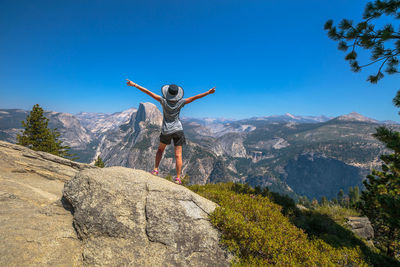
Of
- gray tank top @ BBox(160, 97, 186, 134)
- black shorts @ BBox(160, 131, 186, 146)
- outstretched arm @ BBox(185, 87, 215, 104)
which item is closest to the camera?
outstretched arm @ BBox(185, 87, 215, 104)

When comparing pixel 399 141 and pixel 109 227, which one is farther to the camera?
pixel 399 141

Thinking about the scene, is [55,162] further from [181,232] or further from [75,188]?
[181,232]

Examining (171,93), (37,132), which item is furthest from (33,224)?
(37,132)

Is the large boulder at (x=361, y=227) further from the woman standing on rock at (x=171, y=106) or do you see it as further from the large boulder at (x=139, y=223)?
the woman standing on rock at (x=171, y=106)

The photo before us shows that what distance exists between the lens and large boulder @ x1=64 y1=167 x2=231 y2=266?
15.9 feet

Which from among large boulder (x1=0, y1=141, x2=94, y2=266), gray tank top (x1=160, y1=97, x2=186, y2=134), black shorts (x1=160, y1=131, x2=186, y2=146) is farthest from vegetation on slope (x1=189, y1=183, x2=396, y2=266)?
large boulder (x1=0, y1=141, x2=94, y2=266)

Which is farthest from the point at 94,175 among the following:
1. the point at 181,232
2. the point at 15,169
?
the point at 15,169

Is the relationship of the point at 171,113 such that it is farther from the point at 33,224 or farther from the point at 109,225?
the point at 33,224

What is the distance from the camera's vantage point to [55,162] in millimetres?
12734

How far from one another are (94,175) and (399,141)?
12.2m

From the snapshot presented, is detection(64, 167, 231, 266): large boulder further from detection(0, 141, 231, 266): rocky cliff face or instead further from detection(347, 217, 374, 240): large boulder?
detection(347, 217, 374, 240): large boulder

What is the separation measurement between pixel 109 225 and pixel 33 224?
236cm

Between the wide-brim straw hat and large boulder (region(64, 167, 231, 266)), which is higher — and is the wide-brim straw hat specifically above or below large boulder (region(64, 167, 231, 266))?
above

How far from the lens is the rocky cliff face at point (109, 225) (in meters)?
4.71
